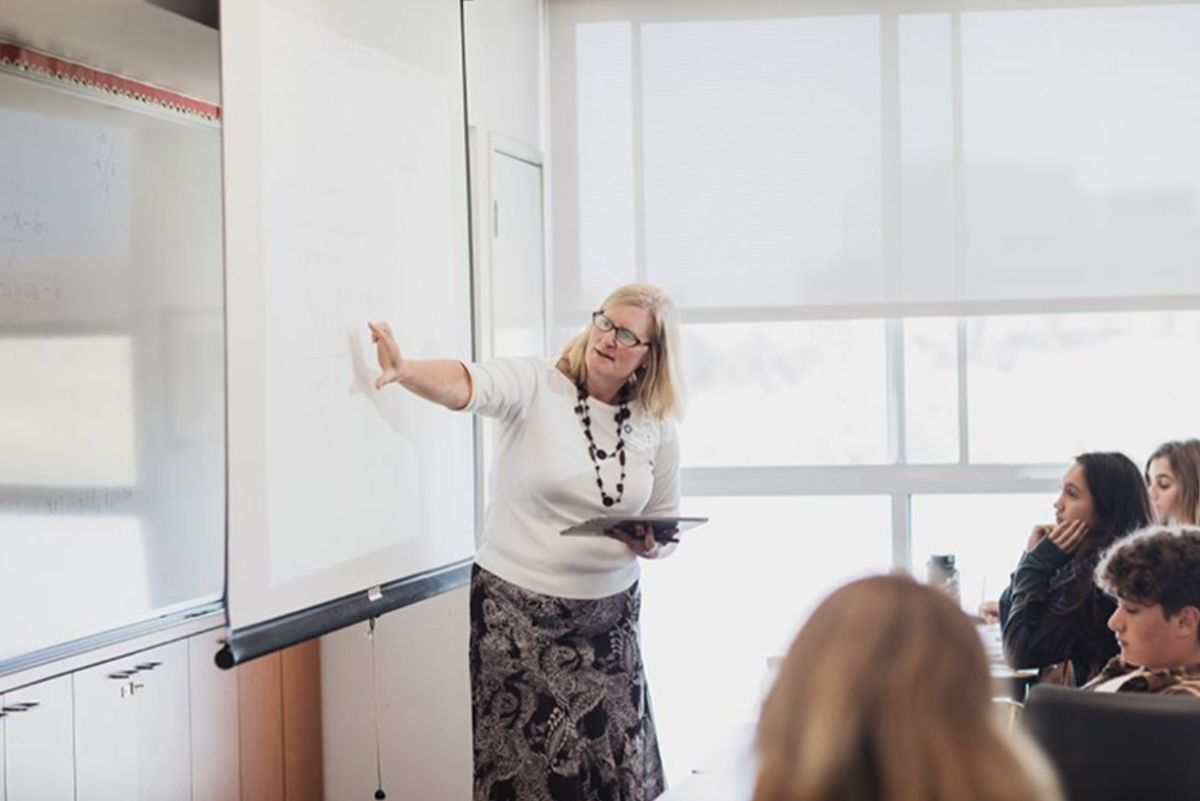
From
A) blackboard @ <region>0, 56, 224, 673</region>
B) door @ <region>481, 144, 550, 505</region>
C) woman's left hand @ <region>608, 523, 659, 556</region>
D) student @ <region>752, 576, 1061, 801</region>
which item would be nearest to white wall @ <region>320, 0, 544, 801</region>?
door @ <region>481, 144, 550, 505</region>

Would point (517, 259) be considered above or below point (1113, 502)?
above

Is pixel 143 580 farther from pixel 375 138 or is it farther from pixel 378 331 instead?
pixel 375 138

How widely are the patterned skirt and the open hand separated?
0.57 metres

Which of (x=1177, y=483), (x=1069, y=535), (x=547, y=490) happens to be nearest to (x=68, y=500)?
(x=547, y=490)

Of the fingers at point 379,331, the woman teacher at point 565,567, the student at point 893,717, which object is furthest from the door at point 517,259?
the student at point 893,717

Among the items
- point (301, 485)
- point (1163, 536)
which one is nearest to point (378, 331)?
point (301, 485)

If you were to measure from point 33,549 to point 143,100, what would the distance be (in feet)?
3.42

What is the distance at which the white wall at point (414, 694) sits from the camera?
460cm

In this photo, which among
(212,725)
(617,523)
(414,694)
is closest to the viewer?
(617,523)

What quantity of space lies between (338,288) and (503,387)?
419 millimetres

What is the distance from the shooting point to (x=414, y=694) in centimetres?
465

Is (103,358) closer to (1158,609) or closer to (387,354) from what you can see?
(387,354)

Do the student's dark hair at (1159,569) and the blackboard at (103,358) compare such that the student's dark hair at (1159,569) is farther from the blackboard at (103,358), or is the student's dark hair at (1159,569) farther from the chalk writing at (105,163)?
the chalk writing at (105,163)

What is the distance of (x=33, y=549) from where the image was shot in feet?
9.23
